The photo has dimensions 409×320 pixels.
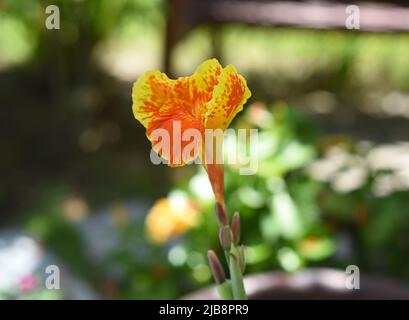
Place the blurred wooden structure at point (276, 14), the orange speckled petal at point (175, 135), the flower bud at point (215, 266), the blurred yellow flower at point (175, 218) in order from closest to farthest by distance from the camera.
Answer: the orange speckled petal at point (175, 135) → the flower bud at point (215, 266) → the blurred yellow flower at point (175, 218) → the blurred wooden structure at point (276, 14)

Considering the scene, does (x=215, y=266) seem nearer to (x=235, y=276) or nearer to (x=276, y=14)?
(x=235, y=276)

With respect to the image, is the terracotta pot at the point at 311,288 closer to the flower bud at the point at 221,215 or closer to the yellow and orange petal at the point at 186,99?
the flower bud at the point at 221,215

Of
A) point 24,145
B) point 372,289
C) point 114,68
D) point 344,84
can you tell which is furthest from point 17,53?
point 372,289

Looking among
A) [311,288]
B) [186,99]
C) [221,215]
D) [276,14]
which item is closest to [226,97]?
[186,99]

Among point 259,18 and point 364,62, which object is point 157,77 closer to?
point 259,18

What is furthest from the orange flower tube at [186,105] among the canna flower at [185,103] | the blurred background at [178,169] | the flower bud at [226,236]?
the blurred background at [178,169]

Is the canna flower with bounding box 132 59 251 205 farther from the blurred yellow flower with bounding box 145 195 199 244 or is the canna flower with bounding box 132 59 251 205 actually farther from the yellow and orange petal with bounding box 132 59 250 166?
the blurred yellow flower with bounding box 145 195 199 244

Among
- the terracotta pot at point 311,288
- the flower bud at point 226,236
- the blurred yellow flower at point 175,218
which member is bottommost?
the flower bud at point 226,236
